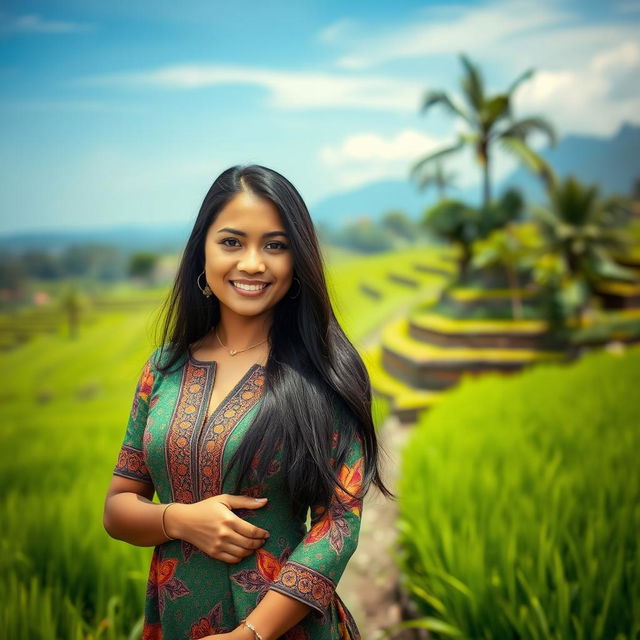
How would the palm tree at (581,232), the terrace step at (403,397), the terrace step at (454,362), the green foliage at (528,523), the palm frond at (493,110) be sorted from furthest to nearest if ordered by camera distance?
the palm frond at (493,110) < the palm tree at (581,232) < the terrace step at (454,362) < the terrace step at (403,397) < the green foliage at (528,523)

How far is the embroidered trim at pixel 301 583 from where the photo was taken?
101cm

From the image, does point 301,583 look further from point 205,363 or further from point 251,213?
point 251,213

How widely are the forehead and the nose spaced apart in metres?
0.05

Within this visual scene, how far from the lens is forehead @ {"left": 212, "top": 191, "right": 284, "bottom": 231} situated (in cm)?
111

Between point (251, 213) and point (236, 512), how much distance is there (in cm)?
55

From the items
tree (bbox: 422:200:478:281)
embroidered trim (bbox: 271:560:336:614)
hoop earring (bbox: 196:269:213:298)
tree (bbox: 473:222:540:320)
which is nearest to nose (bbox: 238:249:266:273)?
hoop earring (bbox: 196:269:213:298)

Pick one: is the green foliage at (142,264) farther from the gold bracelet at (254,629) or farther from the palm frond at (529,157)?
the gold bracelet at (254,629)

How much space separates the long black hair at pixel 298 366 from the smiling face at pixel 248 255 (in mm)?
21

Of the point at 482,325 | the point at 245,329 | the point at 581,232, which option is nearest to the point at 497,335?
the point at 482,325

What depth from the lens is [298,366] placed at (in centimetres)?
115

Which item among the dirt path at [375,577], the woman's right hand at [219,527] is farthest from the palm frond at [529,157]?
the woman's right hand at [219,527]

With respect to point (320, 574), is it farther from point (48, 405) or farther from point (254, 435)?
point (48, 405)

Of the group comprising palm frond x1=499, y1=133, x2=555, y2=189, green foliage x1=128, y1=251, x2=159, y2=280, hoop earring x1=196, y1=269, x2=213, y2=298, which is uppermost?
palm frond x1=499, y1=133, x2=555, y2=189

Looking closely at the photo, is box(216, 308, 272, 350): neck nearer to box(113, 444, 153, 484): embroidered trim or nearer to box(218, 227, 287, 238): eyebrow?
box(218, 227, 287, 238): eyebrow
